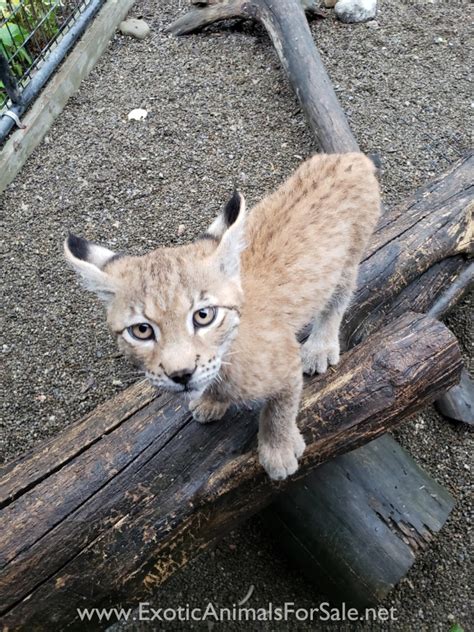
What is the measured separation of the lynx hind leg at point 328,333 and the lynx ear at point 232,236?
0.76 m

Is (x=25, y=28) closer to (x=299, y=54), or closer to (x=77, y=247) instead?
(x=299, y=54)

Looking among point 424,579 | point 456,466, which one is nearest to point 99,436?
point 424,579

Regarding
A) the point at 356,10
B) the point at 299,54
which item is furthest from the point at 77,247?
the point at 356,10

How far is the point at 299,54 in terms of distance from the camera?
5586 millimetres

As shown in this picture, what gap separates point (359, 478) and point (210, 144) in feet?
11.5

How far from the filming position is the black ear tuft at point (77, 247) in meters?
2.38

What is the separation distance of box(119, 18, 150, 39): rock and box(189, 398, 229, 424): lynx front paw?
531 centimetres

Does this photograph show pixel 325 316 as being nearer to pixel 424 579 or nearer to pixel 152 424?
pixel 152 424

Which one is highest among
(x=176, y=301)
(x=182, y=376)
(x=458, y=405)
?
(x=176, y=301)

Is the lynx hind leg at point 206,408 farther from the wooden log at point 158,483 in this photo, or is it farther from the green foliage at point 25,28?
the green foliage at point 25,28

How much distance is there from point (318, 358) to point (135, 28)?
5.25 metres

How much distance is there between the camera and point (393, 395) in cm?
280

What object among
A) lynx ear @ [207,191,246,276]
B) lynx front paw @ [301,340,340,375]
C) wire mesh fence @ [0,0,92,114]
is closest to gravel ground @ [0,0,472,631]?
wire mesh fence @ [0,0,92,114]

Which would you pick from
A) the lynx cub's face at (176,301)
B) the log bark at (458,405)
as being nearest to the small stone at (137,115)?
the lynx cub's face at (176,301)
